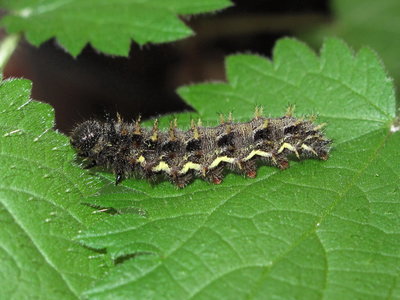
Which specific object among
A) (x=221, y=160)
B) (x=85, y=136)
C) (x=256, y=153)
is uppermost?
(x=256, y=153)

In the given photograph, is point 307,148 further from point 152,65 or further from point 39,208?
point 152,65

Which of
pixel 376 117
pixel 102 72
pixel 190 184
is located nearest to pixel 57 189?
pixel 190 184

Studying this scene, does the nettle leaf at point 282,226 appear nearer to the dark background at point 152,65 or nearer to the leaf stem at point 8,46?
the leaf stem at point 8,46

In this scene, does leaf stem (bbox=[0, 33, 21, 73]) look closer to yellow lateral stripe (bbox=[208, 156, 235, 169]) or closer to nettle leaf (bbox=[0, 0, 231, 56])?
nettle leaf (bbox=[0, 0, 231, 56])

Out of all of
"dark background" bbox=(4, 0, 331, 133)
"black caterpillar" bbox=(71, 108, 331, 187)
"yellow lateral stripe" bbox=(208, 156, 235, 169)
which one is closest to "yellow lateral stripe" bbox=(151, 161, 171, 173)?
"black caterpillar" bbox=(71, 108, 331, 187)

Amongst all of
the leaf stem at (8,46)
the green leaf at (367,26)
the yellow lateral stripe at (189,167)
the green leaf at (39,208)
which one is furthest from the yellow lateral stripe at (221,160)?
the green leaf at (367,26)

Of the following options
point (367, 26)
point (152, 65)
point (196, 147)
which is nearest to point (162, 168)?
point (196, 147)
